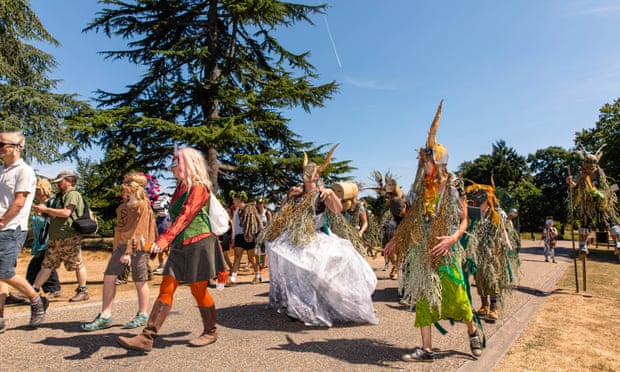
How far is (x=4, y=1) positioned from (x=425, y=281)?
2104 centimetres

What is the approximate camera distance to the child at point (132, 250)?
14.6 ft

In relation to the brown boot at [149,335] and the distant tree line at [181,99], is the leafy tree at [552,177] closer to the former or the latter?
the distant tree line at [181,99]

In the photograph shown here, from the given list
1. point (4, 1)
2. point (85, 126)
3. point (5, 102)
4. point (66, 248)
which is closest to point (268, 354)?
point (66, 248)

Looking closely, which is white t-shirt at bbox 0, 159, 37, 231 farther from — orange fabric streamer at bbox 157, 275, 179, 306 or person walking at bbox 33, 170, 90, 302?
orange fabric streamer at bbox 157, 275, 179, 306

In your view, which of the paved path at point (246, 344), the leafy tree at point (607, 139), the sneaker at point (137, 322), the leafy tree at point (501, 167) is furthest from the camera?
the leafy tree at point (501, 167)

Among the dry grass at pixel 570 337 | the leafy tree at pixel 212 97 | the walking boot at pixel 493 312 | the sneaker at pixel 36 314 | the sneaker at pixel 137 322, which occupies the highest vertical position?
the leafy tree at pixel 212 97

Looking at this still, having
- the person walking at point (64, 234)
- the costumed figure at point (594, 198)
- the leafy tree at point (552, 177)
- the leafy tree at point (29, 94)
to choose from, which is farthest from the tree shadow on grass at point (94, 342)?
the leafy tree at point (552, 177)

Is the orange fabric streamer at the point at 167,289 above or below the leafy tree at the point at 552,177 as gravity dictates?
A: below

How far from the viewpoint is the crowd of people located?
363cm

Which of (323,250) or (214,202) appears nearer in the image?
(214,202)

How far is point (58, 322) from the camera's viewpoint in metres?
4.78

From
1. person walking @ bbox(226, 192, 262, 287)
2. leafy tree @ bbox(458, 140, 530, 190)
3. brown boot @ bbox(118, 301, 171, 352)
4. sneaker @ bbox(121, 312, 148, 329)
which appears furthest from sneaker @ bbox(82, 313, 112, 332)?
leafy tree @ bbox(458, 140, 530, 190)

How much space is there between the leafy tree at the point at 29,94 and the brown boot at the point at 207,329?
49.0 feet

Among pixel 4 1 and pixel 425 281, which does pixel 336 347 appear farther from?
pixel 4 1
